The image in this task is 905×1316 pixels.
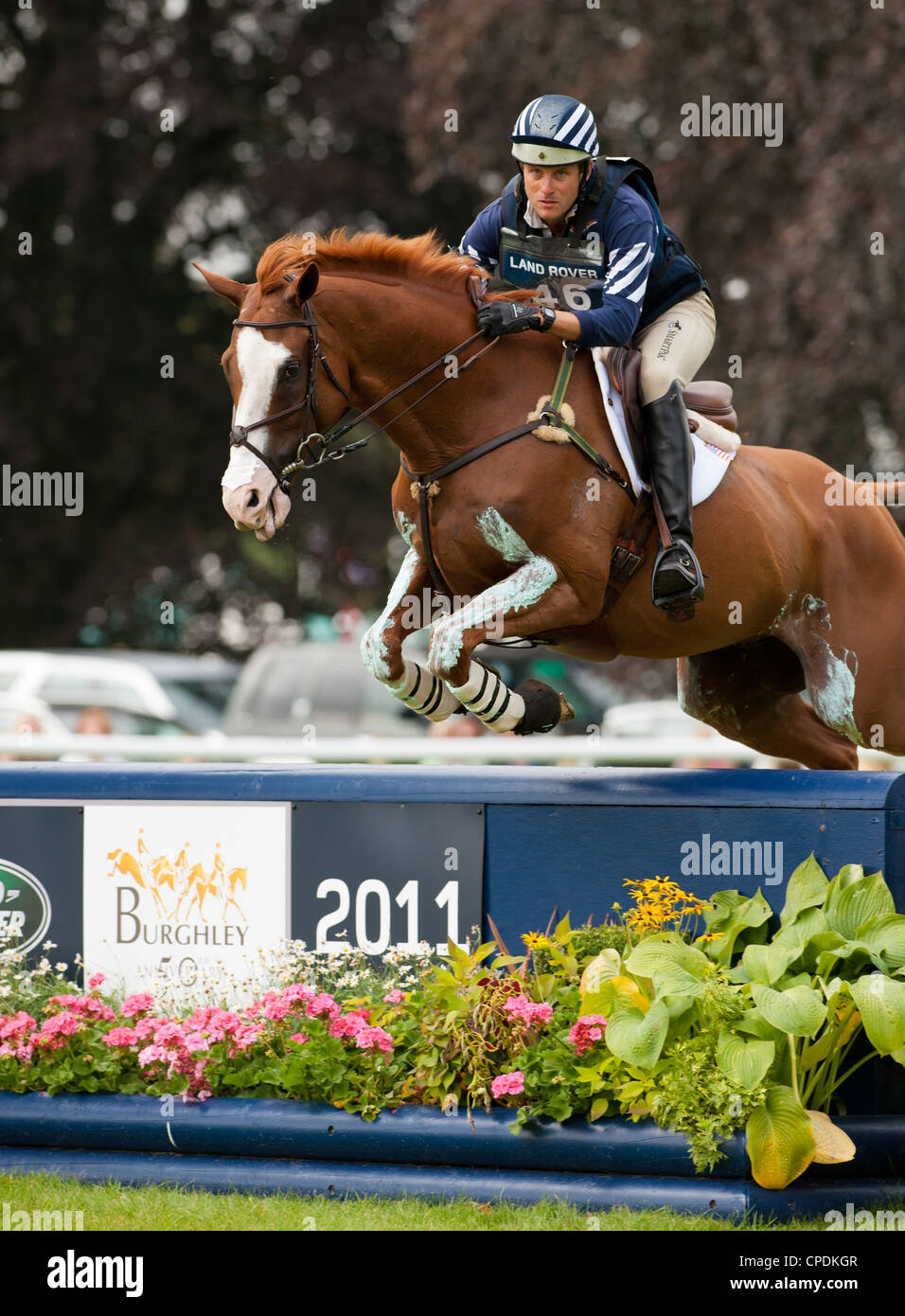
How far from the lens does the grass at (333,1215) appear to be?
4117mm

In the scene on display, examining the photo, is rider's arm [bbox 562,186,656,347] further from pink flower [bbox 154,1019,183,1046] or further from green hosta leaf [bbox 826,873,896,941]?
pink flower [bbox 154,1019,183,1046]

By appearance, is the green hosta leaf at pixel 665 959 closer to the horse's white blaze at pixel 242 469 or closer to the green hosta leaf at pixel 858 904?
the green hosta leaf at pixel 858 904

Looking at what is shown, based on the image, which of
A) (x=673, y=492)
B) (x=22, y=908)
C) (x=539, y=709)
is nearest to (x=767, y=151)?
(x=673, y=492)

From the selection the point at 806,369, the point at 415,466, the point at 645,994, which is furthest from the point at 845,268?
the point at 645,994

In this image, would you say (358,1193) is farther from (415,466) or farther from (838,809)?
(415,466)

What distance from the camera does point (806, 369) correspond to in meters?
13.7

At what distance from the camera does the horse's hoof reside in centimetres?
510

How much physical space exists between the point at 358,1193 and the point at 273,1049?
578 millimetres

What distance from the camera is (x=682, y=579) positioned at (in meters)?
5.04

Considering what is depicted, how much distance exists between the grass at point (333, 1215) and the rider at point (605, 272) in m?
1.96

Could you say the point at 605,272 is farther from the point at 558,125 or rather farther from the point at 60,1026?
the point at 60,1026

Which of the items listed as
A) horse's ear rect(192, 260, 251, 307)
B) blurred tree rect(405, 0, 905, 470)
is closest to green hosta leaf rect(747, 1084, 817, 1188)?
horse's ear rect(192, 260, 251, 307)

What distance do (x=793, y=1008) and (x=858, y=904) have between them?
1.58 feet

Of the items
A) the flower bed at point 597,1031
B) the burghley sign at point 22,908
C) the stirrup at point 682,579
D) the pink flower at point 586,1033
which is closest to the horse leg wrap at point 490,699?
the stirrup at point 682,579
